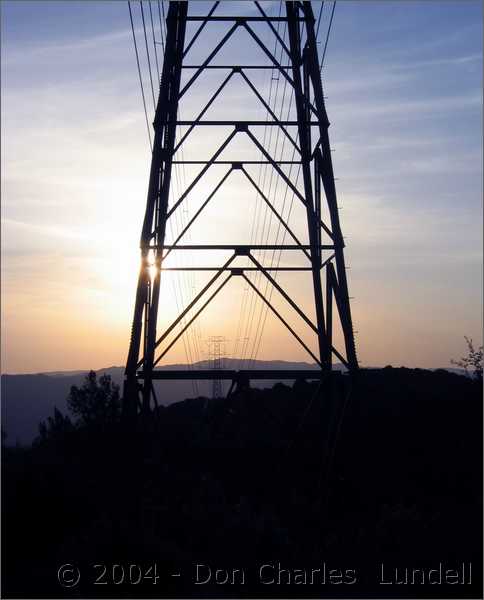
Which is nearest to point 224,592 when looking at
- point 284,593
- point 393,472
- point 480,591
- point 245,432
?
point 284,593

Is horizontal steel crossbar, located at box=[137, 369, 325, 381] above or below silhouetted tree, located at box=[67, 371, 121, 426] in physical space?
above

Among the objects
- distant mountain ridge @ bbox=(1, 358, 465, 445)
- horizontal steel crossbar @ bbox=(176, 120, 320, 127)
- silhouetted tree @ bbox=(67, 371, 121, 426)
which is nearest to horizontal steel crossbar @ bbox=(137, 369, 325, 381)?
horizontal steel crossbar @ bbox=(176, 120, 320, 127)

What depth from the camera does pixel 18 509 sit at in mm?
13719

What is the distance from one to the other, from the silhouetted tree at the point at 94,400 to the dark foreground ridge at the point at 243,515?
165 inches

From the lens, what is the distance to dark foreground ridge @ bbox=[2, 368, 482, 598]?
1128 cm

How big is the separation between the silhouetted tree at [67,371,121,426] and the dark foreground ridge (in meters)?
4.18

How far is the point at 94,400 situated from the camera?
3244cm

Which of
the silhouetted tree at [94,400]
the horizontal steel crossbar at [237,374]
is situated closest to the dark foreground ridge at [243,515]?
the horizontal steel crossbar at [237,374]

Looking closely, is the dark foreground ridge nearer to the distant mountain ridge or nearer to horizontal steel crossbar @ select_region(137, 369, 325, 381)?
horizontal steel crossbar @ select_region(137, 369, 325, 381)

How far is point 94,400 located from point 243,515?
63.4 ft

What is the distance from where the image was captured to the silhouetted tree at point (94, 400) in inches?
1108

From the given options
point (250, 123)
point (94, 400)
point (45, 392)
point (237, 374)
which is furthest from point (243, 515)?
point (45, 392)

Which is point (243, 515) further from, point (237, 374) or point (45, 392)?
point (45, 392)

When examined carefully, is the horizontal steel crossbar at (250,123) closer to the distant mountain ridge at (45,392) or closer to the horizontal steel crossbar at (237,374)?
the horizontal steel crossbar at (237,374)
